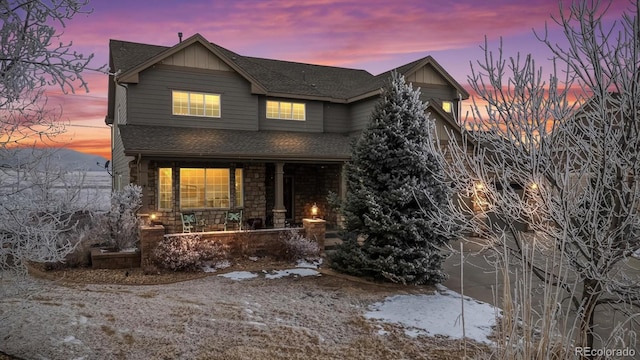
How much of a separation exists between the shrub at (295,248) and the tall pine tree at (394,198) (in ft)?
5.22

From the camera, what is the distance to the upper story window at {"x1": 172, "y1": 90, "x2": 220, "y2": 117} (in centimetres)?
1462

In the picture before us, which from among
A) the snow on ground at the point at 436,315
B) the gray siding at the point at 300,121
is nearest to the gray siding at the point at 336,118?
the gray siding at the point at 300,121

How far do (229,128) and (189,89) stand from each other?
77.4 inches

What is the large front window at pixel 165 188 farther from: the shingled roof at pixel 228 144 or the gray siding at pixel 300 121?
the gray siding at pixel 300 121

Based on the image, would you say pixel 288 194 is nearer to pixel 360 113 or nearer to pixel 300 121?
pixel 300 121

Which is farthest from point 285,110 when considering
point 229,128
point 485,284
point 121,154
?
point 485,284

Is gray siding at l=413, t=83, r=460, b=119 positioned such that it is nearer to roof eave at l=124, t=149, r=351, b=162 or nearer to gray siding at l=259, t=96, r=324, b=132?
gray siding at l=259, t=96, r=324, b=132

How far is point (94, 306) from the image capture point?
675 centimetres

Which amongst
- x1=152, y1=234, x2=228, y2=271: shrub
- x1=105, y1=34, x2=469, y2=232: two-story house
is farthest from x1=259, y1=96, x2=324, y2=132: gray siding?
x1=152, y1=234, x2=228, y2=271: shrub

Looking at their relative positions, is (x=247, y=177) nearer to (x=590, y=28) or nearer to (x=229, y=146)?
(x=229, y=146)

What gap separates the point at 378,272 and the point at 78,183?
622 centimetres

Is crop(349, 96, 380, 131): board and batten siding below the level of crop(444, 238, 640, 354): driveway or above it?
above

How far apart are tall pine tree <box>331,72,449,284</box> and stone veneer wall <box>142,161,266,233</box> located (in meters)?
6.50

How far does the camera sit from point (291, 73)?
19125 millimetres
